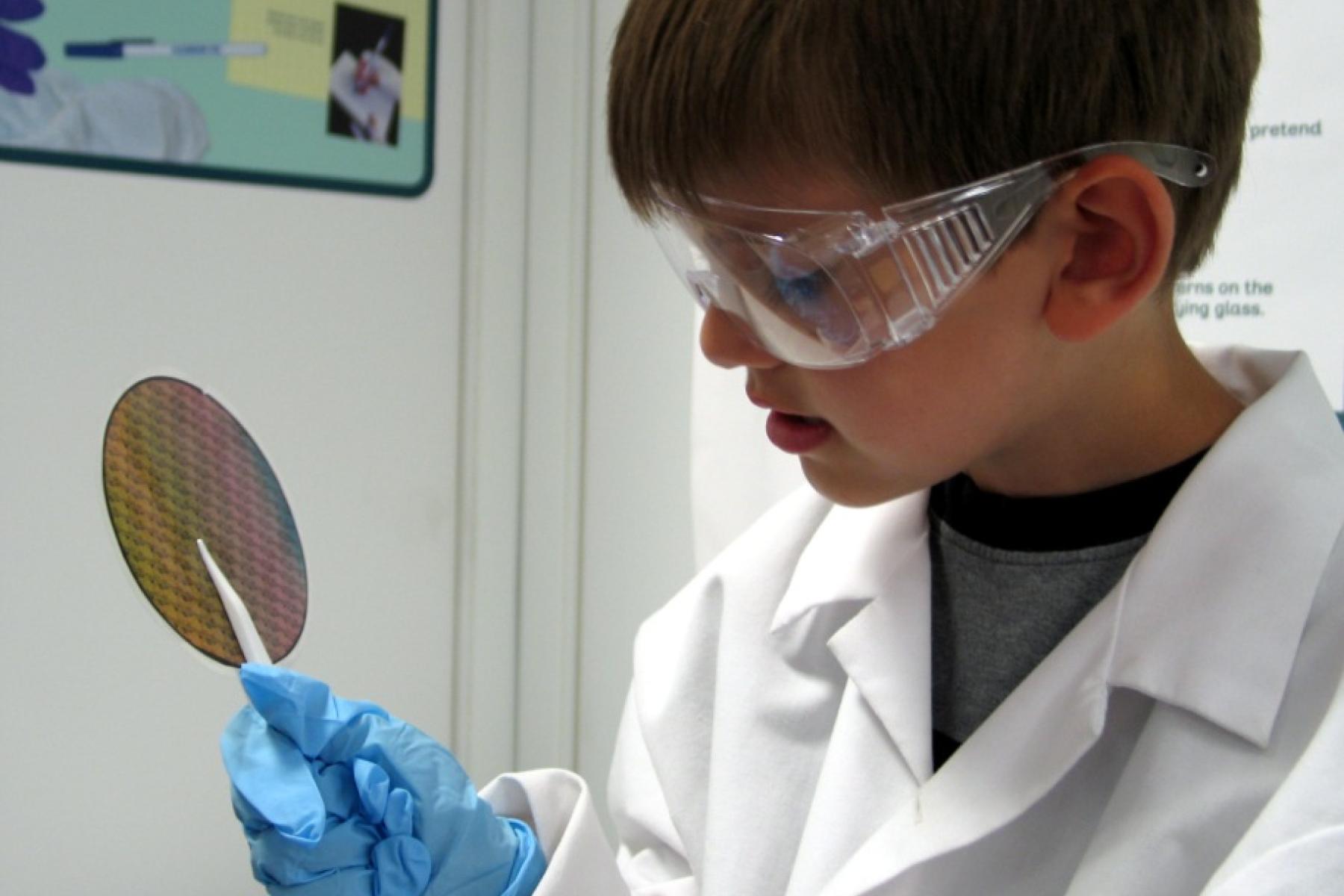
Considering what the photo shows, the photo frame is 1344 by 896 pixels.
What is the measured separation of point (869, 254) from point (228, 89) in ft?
3.57

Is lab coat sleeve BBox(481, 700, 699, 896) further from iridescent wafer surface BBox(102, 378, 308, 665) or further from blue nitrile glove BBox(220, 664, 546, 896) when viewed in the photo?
iridescent wafer surface BBox(102, 378, 308, 665)

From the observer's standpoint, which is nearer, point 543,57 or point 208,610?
point 208,610

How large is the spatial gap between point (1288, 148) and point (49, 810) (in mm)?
1539

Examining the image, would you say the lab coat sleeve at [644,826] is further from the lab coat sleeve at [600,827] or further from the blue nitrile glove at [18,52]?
the blue nitrile glove at [18,52]

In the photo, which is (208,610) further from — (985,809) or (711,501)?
(711,501)

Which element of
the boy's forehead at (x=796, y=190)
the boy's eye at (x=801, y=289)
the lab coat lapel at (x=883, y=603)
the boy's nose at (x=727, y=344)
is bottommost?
the lab coat lapel at (x=883, y=603)

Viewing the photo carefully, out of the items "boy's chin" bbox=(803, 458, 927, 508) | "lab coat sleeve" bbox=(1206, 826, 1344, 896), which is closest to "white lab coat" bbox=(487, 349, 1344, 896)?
"lab coat sleeve" bbox=(1206, 826, 1344, 896)

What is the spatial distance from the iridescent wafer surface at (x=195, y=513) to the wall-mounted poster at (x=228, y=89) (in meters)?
0.75

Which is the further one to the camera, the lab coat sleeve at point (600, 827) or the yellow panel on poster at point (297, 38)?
the yellow panel on poster at point (297, 38)

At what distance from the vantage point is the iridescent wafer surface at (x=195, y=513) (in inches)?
30.9

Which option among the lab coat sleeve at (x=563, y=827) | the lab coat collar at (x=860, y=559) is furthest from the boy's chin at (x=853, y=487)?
the lab coat sleeve at (x=563, y=827)

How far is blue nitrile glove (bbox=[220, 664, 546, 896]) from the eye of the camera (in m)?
0.77

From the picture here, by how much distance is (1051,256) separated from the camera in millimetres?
751

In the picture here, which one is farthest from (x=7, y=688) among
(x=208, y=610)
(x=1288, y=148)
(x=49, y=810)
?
(x=1288, y=148)
